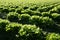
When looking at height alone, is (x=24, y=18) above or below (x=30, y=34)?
below

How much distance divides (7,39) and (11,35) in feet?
1.90

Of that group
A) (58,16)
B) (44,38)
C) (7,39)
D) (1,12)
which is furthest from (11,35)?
(1,12)

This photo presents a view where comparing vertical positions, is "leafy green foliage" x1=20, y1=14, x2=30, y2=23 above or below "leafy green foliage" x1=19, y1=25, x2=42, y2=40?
below

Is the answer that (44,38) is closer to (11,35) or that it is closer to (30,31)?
(30,31)

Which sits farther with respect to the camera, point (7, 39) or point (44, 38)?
point (7, 39)

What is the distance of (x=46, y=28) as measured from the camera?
45.1 ft

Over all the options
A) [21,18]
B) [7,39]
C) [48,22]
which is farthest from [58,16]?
[7,39]

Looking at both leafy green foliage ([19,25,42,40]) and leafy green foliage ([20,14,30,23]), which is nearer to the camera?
leafy green foliage ([19,25,42,40])

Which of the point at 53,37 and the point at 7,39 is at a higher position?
the point at 53,37

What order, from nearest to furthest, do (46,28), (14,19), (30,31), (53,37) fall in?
(53,37) → (30,31) → (46,28) → (14,19)

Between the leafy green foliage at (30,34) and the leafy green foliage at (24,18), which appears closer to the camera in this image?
the leafy green foliage at (30,34)

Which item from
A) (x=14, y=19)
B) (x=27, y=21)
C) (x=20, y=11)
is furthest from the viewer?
(x=20, y=11)

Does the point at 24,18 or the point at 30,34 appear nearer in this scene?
the point at 30,34

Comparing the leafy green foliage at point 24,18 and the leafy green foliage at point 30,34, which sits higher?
the leafy green foliage at point 30,34
